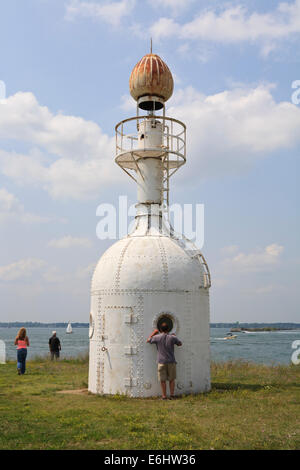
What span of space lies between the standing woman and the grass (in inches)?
69.9

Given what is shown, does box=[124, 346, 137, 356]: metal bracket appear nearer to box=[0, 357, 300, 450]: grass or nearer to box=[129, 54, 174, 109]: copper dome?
box=[0, 357, 300, 450]: grass

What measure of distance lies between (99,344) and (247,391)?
462 centimetres

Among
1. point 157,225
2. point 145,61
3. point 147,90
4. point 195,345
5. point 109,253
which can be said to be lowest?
point 195,345

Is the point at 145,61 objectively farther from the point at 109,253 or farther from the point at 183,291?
the point at 183,291

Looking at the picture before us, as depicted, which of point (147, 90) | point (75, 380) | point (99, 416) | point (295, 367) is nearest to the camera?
point (99, 416)

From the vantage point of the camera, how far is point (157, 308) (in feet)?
40.3

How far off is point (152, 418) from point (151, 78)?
35.2 feet

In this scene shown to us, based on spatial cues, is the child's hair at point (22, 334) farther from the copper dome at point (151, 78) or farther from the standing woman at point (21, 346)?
the copper dome at point (151, 78)

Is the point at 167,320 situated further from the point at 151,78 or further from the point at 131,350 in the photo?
the point at 151,78

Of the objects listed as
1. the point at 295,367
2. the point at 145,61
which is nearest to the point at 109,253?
the point at 145,61

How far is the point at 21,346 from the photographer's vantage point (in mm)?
16531

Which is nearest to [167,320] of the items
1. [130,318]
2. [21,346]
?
[130,318]

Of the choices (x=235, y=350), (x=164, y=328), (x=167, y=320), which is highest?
(x=167, y=320)

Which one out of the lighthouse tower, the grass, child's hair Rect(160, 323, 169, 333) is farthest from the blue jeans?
child's hair Rect(160, 323, 169, 333)
